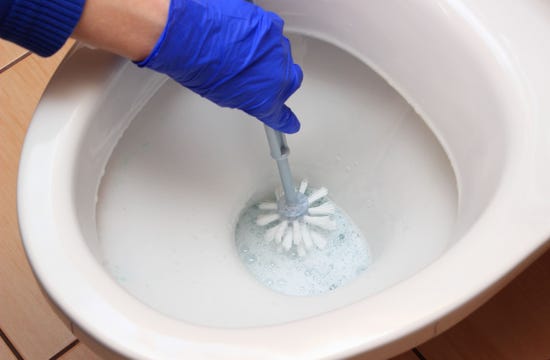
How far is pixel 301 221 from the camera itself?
0.81 metres

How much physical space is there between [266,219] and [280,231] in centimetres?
2

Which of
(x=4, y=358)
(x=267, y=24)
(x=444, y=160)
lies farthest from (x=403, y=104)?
(x=4, y=358)

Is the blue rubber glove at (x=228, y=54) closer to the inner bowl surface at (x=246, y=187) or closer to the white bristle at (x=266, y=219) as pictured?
the inner bowl surface at (x=246, y=187)

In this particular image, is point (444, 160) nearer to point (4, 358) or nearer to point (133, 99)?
point (133, 99)

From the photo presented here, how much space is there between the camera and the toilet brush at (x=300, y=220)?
0.80 metres

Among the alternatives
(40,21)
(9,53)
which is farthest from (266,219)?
(9,53)

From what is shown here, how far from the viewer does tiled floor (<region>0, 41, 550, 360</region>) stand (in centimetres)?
79

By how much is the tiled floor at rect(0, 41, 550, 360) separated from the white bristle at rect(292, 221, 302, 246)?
7.7 inches

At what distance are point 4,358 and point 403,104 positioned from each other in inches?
24.6

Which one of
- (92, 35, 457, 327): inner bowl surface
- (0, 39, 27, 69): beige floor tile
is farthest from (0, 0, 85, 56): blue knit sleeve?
(0, 39, 27, 69): beige floor tile

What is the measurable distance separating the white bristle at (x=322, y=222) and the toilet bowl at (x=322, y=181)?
1.1 inches

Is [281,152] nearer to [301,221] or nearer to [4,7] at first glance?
[301,221]

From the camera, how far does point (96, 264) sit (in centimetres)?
46

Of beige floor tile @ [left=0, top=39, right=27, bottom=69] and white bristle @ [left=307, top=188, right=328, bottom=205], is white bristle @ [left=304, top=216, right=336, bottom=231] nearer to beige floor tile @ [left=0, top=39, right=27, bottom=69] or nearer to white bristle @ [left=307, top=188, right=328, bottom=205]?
white bristle @ [left=307, top=188, right=328, bottom=205]
